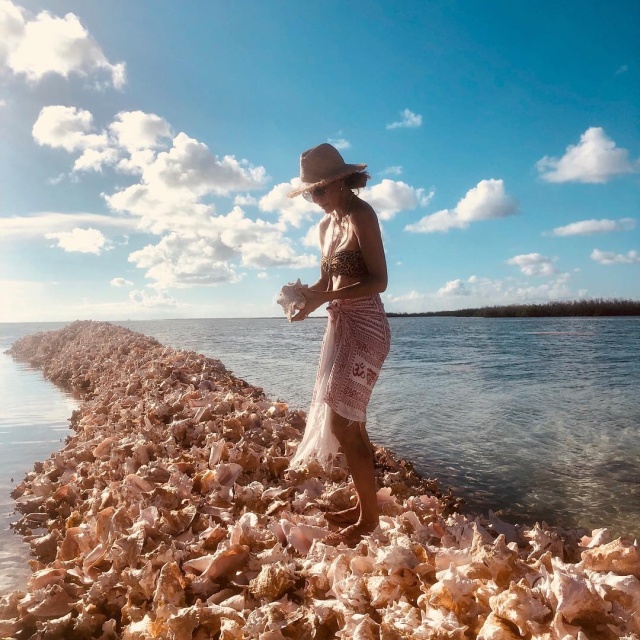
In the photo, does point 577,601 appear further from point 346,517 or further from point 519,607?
point 346,517

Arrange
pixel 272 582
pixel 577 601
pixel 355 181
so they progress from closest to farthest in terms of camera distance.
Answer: pixel 577 601 < pixel 272 582 < pixel 355 181

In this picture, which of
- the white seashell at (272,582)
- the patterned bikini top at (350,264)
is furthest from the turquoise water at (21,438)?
the patterned bikini top at (350,264)

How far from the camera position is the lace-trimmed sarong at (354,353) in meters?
2.92

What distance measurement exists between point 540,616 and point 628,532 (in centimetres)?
356

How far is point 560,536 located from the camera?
2.81 meters

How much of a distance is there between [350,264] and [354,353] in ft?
1.68

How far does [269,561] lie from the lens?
2670 mm

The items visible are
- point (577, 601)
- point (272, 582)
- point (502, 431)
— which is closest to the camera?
point (577, 601)

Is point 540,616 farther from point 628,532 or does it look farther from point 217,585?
point 628,532

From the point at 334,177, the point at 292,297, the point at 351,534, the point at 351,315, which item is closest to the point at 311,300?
the point at 292,297

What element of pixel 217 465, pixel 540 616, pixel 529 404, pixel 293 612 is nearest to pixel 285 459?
pixel 217 465

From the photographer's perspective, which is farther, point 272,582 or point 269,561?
point 269,561

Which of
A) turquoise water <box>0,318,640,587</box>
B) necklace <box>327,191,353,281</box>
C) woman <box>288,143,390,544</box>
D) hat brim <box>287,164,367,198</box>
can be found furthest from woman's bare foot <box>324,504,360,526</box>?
turquoise water <box>0,318,640,587</box>

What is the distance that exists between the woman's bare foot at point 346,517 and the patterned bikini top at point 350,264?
140 cm
